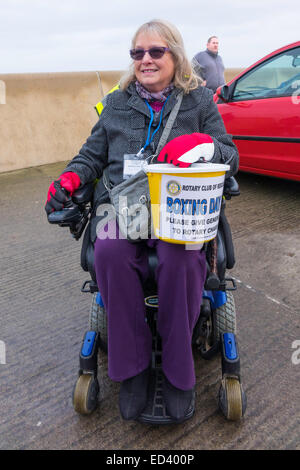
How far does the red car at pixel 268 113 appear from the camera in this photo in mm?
3885

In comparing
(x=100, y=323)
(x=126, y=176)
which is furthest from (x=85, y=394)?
(x=126, y=176)

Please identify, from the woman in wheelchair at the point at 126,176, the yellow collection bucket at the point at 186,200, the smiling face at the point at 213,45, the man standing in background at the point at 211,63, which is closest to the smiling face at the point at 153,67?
the woman in wheelchair at the point at 126,176

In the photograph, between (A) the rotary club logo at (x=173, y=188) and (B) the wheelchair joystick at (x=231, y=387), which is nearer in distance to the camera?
(A) the rotary club logo at (x=173, y=188)

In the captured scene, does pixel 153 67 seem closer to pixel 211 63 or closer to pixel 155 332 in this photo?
pixel 155 332

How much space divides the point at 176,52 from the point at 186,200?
965mm

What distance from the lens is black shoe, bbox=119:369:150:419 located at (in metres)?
1.62

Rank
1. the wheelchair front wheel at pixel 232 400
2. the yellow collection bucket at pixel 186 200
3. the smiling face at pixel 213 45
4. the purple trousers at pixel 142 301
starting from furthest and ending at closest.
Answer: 1. the smiling face at pixel 213 45
2. the wheelchair front wheel at pixel 232 400
3. the purple trousers at pixel 142 301
4. the yellow collection bucket at pixel 186 200

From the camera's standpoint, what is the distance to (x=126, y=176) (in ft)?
6.37

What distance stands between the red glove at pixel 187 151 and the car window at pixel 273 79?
9.21 ft

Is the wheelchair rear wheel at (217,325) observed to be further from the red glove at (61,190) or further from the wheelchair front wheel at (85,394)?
the red glove at (61,190)

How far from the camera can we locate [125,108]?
6.52ft

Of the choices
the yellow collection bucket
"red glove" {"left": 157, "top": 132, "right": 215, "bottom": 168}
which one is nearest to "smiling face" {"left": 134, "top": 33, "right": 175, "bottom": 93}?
"red glove" {"left": 157, "top": 132, "right": 215, "bottom": 168}

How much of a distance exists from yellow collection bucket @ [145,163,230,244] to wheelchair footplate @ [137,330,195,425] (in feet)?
2.14

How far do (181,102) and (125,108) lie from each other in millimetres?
282
